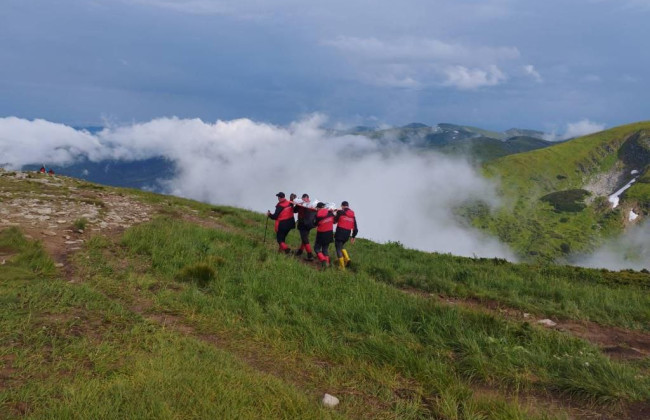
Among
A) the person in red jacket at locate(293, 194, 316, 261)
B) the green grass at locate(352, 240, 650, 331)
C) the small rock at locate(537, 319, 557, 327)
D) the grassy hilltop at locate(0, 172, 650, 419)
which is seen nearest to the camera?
the grassy hilltop at locate(0, 172, 650, 419)

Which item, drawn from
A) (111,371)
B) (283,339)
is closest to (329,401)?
(283,339)

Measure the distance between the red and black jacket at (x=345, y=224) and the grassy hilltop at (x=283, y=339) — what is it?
235cm

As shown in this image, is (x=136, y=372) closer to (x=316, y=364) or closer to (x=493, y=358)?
(x=316, y=364)

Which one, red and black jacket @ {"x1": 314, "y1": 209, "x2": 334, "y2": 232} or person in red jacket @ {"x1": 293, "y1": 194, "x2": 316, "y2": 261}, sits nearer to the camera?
red and black jacket @ {"x1": 314, "y1": 209, "x2": 334, "y2": 232}

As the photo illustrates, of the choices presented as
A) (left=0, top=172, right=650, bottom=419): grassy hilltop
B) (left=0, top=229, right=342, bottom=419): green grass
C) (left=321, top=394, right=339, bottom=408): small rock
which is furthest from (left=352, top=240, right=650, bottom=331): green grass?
(left=0, top=229, right=342, bottom=419): green grass

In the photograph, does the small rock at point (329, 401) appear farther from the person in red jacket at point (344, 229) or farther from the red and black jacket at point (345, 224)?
the red and black jacket at point (345, 224)

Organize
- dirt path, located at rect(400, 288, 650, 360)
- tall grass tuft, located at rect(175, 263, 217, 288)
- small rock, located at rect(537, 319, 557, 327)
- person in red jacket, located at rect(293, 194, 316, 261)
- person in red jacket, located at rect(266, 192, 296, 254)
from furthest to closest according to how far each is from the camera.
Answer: person in red jacket, located at rect(293, 194, 316, 261) < person in red jacket, located at rect(266, 192, 296, 254) < tall grass tuft, located at rect(175, 263, 217, 288) < small rock, located at rect(537, 319, 557, 327) < dirt path, located at rect(400, 288, 650, 360)

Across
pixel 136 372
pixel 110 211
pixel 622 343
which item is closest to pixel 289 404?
pixel 136 372

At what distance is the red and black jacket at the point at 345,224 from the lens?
15117 mm

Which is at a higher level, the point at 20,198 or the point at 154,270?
the point at 20,198

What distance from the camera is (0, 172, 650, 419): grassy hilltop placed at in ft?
17.4

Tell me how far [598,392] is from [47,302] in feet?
31.8

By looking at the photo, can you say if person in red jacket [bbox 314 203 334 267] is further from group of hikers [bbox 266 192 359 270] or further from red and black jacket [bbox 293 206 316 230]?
red and black jacket [bbox 293 206 316 230]

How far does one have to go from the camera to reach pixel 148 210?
21.8 m
